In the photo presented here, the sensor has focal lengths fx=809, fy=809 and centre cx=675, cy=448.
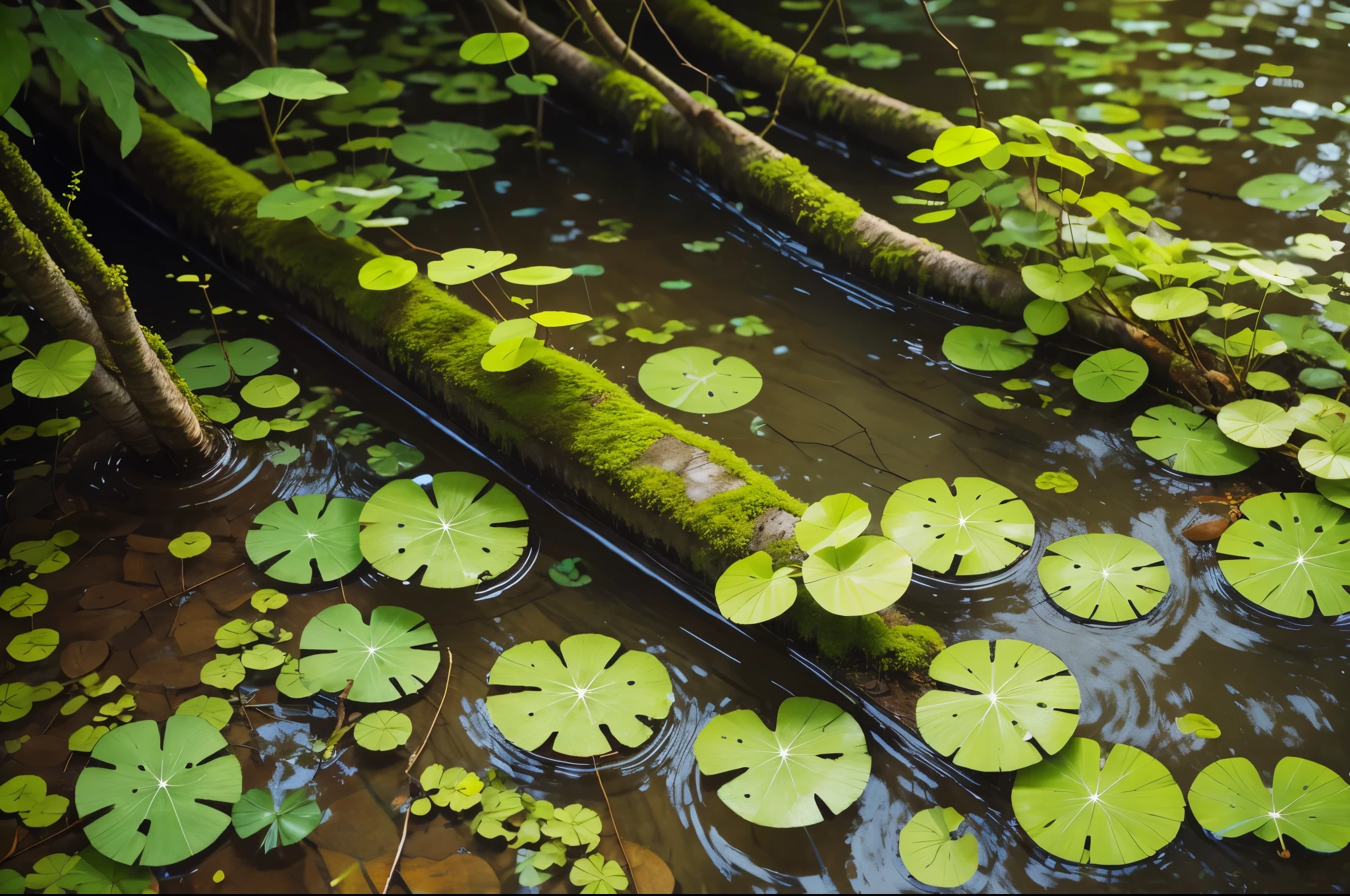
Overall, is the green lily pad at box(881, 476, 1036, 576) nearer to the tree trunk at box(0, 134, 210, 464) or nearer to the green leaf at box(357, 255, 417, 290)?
the green leaf at box(357, 255, 417, 290)

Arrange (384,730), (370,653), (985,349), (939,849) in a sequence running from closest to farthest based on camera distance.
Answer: (939,849) < (384,730) < (370,653) < (985,349)

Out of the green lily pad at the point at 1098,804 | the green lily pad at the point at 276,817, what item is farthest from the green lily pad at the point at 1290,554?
the green lily pad at the point at 276,817

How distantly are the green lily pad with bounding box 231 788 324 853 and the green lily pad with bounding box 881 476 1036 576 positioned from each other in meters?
1.55

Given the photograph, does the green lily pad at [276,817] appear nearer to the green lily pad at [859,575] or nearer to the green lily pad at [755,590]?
the green lily pad at [755,590]

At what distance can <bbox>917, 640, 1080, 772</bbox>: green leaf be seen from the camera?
5.70ft

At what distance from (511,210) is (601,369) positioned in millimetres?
1139

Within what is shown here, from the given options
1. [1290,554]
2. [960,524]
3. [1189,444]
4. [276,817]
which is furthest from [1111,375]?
[276,817]

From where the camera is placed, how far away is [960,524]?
7.24ft

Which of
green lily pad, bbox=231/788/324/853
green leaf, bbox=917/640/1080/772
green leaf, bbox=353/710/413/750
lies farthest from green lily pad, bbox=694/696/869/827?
green lily pad, bbox=231/788/324/853

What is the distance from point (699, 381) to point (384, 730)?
141 cm

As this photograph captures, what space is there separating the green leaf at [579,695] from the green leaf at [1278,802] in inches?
46.7

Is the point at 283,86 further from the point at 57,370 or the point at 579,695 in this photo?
the point at 579,695

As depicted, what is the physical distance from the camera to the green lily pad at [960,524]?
2150 mm

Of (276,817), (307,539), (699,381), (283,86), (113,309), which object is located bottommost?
(276,817)
